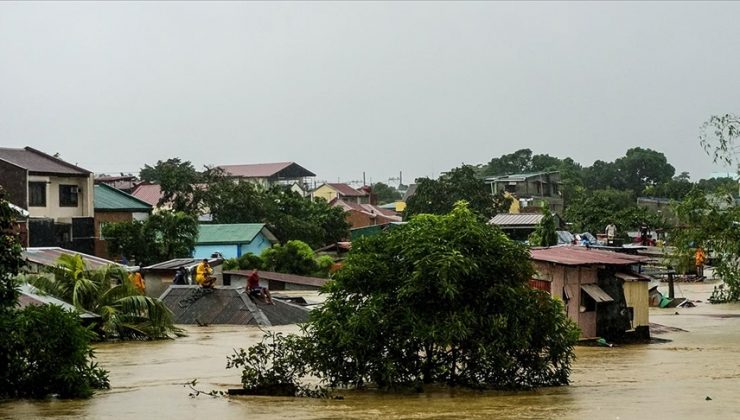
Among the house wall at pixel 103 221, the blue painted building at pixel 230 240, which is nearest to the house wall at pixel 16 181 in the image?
the house wall at pixel 103 221

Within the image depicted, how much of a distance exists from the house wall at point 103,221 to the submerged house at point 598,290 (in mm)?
30694

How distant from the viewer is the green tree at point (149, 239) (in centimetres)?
5066

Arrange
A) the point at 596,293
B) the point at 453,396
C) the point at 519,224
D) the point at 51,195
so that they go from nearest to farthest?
the point at 453,396 → the point at 596,293 → the point at 51,195 → the point at 519,224

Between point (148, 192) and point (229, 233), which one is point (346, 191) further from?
point (229, 233)

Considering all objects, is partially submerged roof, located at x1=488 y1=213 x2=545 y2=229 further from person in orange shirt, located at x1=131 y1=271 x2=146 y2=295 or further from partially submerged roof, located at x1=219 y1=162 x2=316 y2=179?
partially submerged roof, located at x1=219 y1=162 x2=316 y2=179

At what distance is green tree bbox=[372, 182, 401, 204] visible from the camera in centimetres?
13825

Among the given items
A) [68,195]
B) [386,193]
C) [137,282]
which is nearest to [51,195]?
[68,195]

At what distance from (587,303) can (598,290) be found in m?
0.40

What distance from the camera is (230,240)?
58000 mm

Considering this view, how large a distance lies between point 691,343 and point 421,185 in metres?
48.7

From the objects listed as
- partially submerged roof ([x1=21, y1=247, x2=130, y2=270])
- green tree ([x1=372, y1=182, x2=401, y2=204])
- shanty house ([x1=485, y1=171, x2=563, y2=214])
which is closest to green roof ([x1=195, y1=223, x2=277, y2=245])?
partially submerged roof ([x1=21, y1=247, x2=130, y2=270])

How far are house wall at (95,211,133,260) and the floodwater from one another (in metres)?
29.6

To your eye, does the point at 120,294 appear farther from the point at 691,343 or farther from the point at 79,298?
the point at 691,343

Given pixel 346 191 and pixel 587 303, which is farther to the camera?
pixel 346 191
